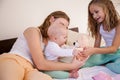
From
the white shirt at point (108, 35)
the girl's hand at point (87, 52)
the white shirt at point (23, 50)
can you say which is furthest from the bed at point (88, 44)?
the white shirt at point (23, 50)

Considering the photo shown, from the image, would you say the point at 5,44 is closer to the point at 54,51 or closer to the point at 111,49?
the point at 54,51

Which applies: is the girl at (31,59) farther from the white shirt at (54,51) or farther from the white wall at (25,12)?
the white wall at (25,12)

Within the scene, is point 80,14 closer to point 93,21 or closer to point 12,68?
point 93,21

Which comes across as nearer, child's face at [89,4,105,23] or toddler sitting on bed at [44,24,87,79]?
toddler sitting on bed at [44,24,87,79]

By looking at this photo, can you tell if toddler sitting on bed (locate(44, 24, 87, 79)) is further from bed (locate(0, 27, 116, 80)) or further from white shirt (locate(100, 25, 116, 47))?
white shirt (locate(100, 25, 116, 47))

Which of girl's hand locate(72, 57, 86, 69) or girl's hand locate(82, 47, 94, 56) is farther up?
girl's hand locate(82, 47, 94, 56)

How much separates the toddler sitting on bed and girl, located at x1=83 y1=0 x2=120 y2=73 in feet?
0.43

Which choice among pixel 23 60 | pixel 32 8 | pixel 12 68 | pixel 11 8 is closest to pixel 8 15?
pixel 11 8

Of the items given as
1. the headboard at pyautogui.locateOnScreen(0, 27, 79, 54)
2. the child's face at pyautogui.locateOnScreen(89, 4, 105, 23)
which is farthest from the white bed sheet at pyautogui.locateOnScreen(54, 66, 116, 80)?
the headboard at pyautogui.locateOnScreen(0, 27, 79, 54)

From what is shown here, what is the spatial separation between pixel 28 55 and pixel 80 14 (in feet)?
4.01

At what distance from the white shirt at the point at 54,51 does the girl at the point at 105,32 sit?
144mm

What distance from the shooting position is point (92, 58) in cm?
161

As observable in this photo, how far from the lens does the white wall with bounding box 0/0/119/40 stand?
1.95 metres

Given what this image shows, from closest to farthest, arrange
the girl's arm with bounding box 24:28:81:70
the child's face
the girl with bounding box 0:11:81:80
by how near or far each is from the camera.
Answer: the girl with bounding box 0:11:81:80 → the girl's arm with bounding box 24:28:81:70 → the child's face
